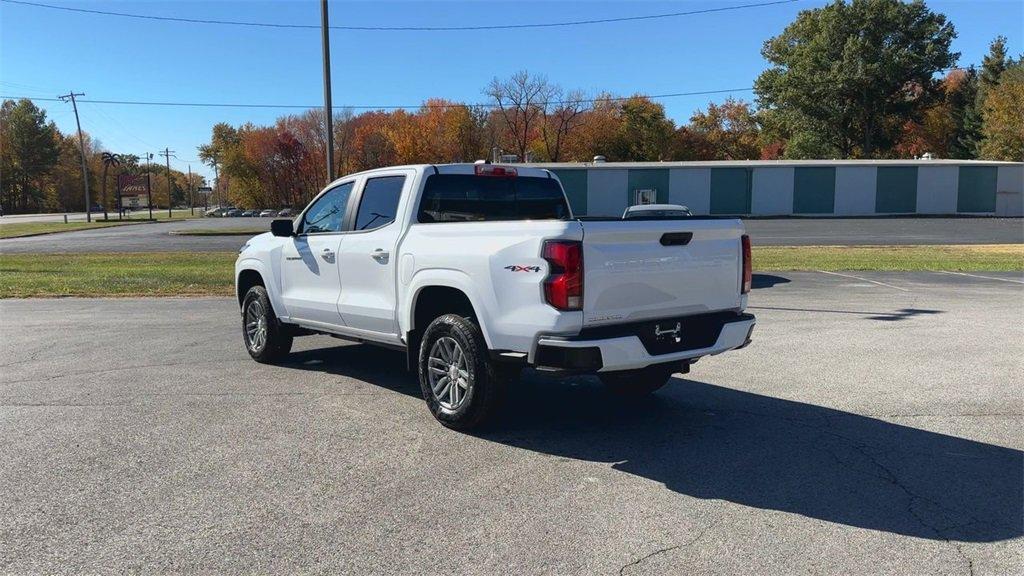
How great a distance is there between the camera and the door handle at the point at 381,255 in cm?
606

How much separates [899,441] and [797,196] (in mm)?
44611

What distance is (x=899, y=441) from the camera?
525 centimetres

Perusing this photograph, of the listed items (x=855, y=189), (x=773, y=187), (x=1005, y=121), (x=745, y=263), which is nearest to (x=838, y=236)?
(x=773, y=187)

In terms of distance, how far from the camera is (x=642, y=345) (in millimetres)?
4867

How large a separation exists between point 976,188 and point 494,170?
49223 mm

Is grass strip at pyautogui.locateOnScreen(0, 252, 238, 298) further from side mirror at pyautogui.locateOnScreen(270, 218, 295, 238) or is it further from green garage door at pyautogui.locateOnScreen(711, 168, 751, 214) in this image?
green garage door at pyautogui.locateOnScreen(711, 168, 751, 214)

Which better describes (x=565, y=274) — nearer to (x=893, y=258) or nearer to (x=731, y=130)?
(x=893, y=258)

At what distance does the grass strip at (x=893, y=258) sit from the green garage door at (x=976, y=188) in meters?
22.7

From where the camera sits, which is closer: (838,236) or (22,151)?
(838,236)

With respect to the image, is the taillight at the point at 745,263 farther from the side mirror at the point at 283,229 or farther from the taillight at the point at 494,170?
the side mirror at the point at 283,229

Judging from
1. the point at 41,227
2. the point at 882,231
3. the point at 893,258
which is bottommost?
the point at 893,258

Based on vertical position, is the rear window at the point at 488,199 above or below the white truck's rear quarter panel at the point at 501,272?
above

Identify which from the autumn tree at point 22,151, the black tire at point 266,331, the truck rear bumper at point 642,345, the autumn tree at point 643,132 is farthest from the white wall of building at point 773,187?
the autumn tree at point 22,151

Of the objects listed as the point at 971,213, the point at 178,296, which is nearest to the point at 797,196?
the point at 971,213
